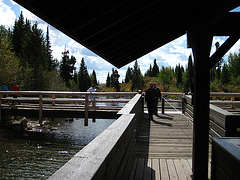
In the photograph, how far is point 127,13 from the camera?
3.26 m

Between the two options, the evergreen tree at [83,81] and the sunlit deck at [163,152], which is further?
the evergreen tree at [83,81]

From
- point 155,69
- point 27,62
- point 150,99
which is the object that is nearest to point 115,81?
point 155,69

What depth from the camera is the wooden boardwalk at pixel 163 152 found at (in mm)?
3797


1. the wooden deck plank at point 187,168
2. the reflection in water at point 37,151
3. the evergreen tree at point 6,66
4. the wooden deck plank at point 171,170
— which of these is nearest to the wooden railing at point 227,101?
the wooden deck plank at point 187,168

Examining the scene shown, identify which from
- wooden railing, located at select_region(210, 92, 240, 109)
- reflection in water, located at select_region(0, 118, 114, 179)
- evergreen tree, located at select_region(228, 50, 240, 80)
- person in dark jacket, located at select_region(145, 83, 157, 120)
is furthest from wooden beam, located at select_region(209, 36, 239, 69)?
evergreen tree, located at select_region(228, 50, 240, 80)

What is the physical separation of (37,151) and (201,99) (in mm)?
10434

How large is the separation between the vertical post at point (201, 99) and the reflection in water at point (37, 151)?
703cm

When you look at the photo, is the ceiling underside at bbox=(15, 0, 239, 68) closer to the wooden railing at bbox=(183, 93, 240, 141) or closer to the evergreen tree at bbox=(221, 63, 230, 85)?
the wooden railing at bbox=(183, 93, 240, 141)

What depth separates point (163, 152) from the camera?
16.2 feet

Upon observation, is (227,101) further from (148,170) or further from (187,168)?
(148,170)

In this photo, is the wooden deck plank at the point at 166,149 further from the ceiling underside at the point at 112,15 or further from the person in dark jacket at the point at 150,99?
the ceiling underside at the point at 112,15

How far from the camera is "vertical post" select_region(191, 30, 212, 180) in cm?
315

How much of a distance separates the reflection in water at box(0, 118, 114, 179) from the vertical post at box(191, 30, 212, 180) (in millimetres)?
7026

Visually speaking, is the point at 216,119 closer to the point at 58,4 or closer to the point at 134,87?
the point at 58,4
